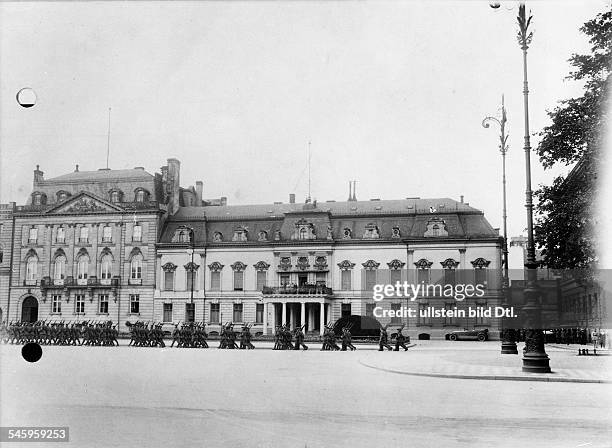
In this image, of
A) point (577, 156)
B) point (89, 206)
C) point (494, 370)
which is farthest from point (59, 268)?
point (577, 156)

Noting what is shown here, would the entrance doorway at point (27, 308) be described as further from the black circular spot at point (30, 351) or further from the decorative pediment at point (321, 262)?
the decorative pediment at point (321, 262)

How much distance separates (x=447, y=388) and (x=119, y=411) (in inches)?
273

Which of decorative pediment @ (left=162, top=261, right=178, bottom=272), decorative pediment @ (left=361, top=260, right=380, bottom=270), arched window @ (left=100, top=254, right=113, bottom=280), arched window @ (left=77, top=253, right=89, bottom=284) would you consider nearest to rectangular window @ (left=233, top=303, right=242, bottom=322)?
decorative pediment @ (left=361, top=260, right=380, bottom=270)

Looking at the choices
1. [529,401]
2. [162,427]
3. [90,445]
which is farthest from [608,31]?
[90,445]

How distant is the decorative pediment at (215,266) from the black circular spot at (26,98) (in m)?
42.1

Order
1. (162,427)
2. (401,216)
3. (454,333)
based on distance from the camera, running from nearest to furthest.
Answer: (162,427) → (454,333) → (401,216)

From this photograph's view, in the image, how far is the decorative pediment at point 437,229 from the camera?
43562 millimetres

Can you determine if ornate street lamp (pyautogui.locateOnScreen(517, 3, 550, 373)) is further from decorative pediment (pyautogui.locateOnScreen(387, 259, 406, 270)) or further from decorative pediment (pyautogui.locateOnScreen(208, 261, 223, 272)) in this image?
decorative pediment (pyautogui.locateOnScreen(208, 261, 223, 272))

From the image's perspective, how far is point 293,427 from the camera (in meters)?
8.38

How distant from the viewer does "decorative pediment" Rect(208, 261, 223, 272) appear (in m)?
49.0

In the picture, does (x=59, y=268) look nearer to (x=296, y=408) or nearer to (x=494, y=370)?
(x=296, y=408)

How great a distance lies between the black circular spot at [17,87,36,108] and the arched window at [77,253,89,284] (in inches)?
373

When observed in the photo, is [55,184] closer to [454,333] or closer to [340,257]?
[454,333]

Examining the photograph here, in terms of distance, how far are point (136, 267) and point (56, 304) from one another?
8494mm
